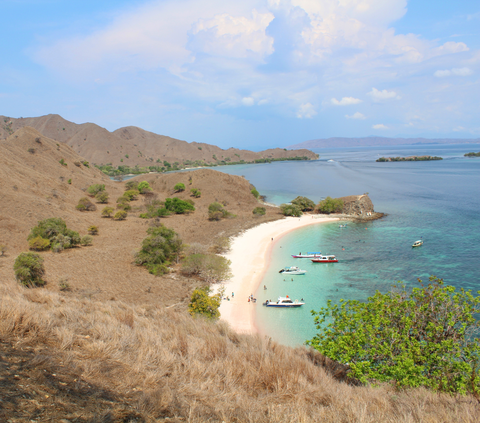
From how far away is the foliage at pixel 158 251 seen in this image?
25895mm

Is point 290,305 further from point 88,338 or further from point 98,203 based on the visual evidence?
point 98,203

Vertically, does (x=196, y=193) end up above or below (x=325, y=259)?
above

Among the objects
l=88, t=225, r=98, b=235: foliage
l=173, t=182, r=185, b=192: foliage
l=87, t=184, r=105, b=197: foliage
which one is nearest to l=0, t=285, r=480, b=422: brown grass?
l=88, t=225, r=98, b=235: foliage

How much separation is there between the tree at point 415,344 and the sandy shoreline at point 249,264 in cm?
943

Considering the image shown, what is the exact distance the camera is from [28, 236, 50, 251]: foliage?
2750cm

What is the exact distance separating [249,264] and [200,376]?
23.8 m

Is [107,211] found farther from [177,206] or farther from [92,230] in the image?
[177,206]

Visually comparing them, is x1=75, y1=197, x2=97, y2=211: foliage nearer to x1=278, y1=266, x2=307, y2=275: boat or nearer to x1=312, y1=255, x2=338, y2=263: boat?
x1=278, y1=266, x2=307, y2=275: boat

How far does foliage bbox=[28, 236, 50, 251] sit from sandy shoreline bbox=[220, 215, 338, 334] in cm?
1803

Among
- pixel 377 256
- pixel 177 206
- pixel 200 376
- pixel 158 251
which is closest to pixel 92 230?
pixel 158 251

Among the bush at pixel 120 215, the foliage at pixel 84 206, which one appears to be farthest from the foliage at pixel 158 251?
the foliage at pixel 84 206

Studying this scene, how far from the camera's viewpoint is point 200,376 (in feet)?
22.6

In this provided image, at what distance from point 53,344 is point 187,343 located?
11.1 ft

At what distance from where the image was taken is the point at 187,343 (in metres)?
8.37
